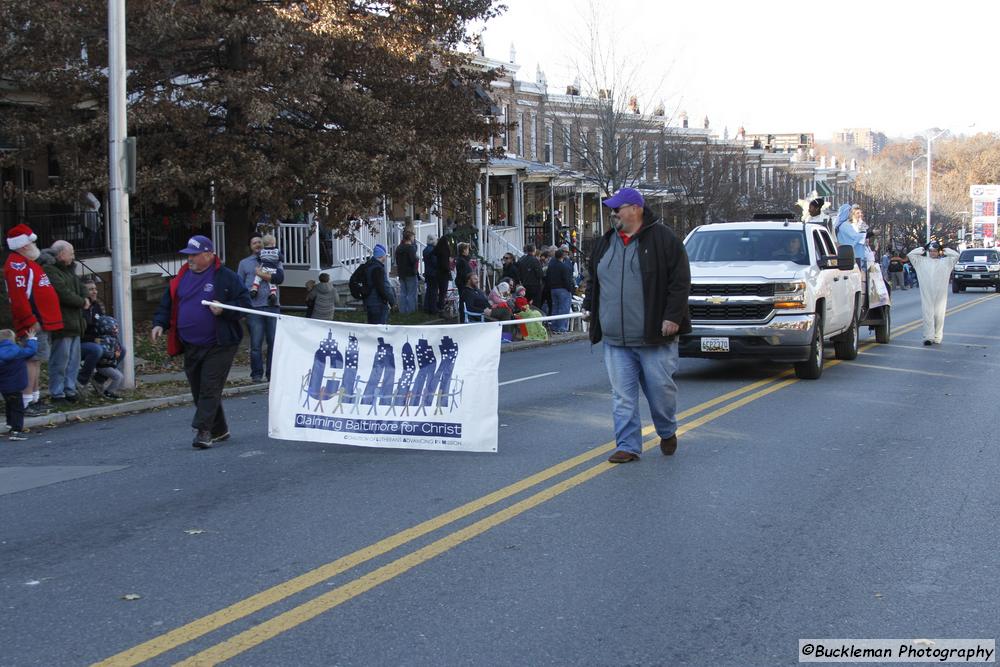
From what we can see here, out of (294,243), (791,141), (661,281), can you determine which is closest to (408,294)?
(294,243)

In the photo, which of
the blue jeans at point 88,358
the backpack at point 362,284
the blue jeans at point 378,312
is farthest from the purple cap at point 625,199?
the blue jeans at point 378,312

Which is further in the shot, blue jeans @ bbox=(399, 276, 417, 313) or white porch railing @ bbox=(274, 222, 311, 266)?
white porch railing @ bbox=(274, 222, 311, 266)

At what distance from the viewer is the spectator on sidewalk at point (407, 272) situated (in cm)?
2575

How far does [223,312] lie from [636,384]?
3717 mm

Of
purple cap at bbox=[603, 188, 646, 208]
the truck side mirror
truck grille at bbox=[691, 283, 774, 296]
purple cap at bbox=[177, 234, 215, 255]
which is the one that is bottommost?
truck grille at bbox=[691, 283, 774, 296]

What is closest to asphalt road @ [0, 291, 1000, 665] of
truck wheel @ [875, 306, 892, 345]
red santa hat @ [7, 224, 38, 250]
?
red santa hat @ [7, 224, 38, 250]

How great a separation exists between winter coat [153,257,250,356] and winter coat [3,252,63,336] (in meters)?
2.79

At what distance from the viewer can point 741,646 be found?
4.89 meters

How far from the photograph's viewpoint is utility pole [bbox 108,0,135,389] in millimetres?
14406

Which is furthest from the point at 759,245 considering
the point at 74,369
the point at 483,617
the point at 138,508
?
the point at 483,617

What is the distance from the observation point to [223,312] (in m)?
9.86

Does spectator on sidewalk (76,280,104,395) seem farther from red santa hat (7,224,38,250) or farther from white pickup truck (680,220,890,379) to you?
white pickup truck (680,220,890,379)

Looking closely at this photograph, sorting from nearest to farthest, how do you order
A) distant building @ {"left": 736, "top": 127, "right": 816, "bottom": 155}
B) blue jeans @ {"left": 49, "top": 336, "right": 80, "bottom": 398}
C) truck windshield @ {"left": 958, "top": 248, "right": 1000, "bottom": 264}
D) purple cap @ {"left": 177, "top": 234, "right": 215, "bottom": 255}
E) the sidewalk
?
purple cap @ {"left": 177, "top": 234, "right": 215, "bottom": 255}, the sidewalk, blue jeans @ {"left": 49, "top": 336, "right": 80, "bottom": 398}, truck windshield @ {"left": 958, "top": 248, "right": 1000, "bottom": 264}, distant building @ {"left": 736, "top": 127, "right": 816, "bottom": 155}

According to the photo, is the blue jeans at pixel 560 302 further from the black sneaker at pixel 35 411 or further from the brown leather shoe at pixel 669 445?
the brown leather shoe at pixel 669 445
